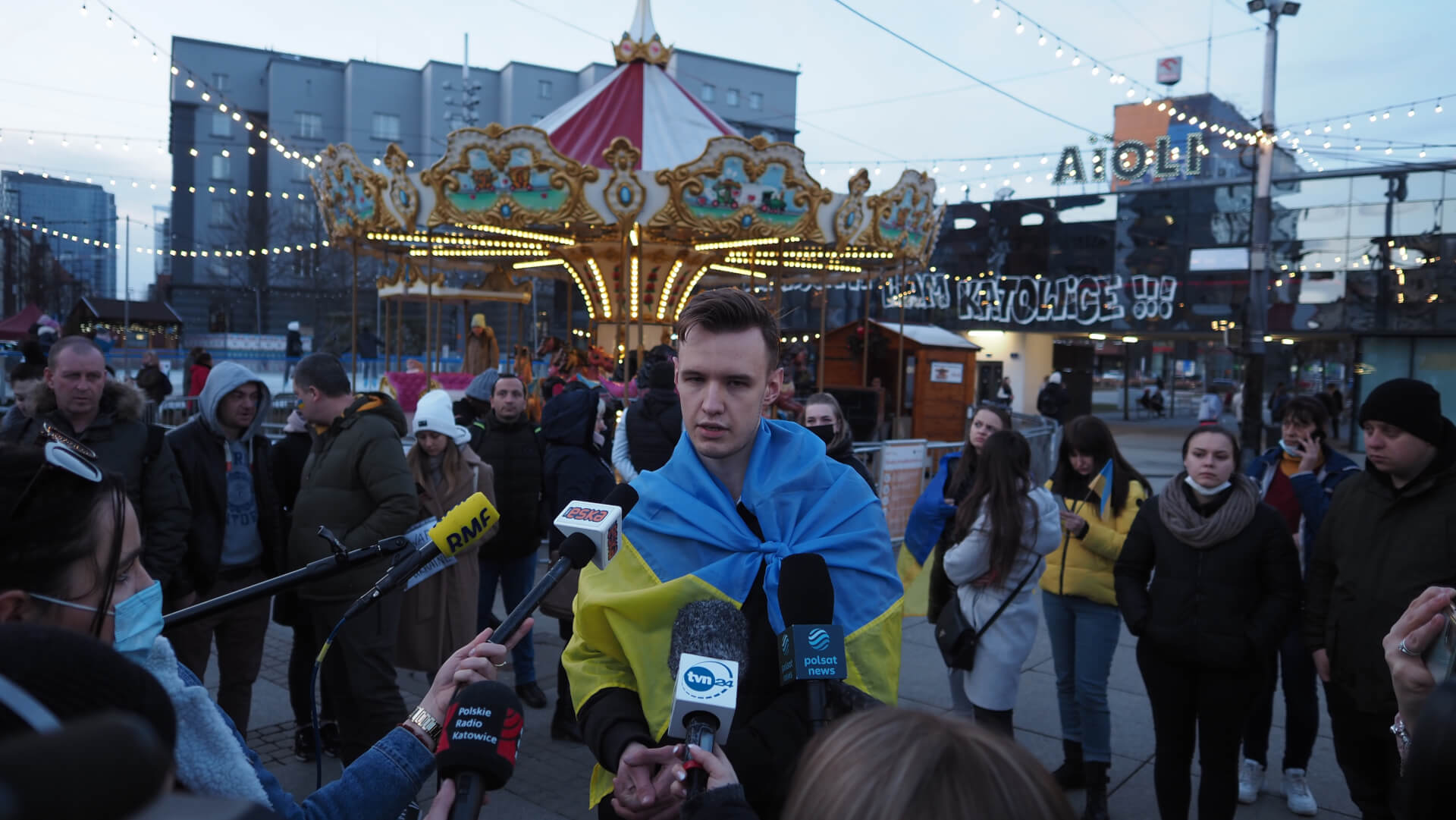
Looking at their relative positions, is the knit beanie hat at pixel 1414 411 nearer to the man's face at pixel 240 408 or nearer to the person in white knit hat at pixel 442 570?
the person in white knit hat at pixel 442 570

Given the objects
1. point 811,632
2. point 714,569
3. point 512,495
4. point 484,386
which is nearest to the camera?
point 811,632

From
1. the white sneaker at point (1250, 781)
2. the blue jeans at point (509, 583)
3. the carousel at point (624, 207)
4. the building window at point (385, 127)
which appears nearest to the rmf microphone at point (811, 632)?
the white sneaker at point (1250, 781)

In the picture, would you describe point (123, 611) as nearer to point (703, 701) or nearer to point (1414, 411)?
point (703, 701)

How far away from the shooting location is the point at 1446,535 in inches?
124

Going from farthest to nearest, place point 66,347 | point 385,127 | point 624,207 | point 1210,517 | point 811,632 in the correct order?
point 385,127
point 624,207
point 66,347
point 1210,517
point 811,632

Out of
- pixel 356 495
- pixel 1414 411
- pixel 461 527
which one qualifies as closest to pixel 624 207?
pixel 356 495

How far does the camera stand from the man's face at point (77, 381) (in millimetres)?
4035

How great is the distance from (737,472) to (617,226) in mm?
10336

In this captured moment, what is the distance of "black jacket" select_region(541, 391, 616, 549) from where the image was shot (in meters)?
5.38

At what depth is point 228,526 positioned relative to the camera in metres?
4.43

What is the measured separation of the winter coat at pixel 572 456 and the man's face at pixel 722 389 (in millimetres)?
3100

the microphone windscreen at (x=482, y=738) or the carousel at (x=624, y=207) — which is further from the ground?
the carousel at (x=624, y=207)

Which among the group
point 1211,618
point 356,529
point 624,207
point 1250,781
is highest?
point 624,207

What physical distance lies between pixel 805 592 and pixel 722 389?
1.85 feet
